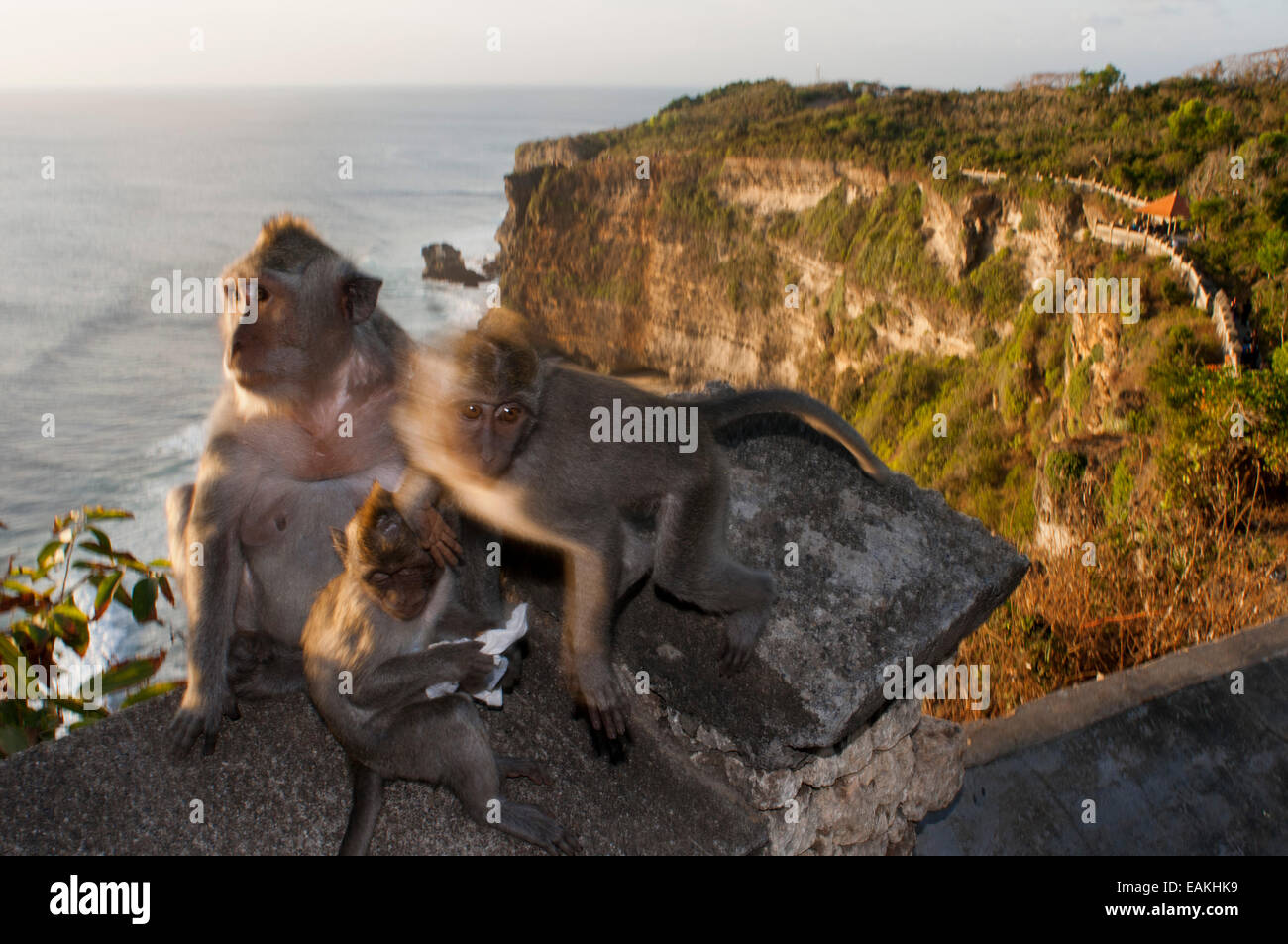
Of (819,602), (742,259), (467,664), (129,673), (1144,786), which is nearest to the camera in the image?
(467,664)

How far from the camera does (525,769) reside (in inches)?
109

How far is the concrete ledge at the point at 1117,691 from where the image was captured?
171 inches

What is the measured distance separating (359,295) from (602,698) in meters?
1.49

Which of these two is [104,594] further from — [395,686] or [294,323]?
[395,686]

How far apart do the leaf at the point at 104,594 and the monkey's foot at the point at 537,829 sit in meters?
2.19

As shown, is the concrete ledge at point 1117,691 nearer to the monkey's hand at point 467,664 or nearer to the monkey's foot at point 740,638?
the monkey's foot at point 740,638

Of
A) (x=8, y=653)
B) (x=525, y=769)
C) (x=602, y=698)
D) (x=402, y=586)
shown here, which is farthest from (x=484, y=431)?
(x=8, y=653)

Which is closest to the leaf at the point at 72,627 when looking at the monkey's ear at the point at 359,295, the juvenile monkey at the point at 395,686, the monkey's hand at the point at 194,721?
the monkey's hand at the point at 194,721

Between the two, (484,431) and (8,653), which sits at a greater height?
(484,431)

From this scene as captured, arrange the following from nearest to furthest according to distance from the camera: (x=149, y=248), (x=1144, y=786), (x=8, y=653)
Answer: (x=8, y=653) < (x=1144, y=786) < (x=149, y=248)

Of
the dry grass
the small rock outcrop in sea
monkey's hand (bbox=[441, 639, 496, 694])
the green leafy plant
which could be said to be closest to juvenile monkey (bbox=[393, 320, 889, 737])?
monkey's hand (bbox=[441, 639, 496, 694])

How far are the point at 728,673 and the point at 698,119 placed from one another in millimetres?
85686

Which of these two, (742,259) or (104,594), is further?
(742,259)

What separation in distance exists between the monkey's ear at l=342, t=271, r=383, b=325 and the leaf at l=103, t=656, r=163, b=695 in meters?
1.67
